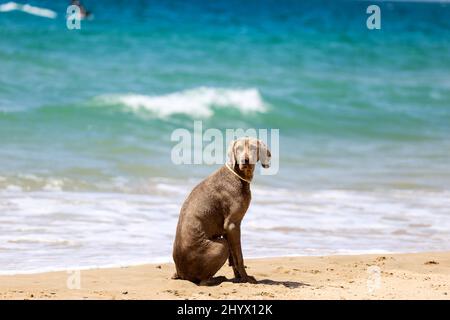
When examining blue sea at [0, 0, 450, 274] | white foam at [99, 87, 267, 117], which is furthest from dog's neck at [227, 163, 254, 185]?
white foam at [99, 87, 267, 117]

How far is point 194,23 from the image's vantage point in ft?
117

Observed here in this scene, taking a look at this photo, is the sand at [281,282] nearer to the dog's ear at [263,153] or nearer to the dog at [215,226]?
the dog at [215,226]

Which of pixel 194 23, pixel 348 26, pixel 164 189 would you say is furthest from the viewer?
pixel 348 26

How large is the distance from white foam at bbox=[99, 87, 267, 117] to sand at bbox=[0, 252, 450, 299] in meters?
11.4

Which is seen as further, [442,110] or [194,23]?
[194,23]

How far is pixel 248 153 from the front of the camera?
24.3 ft

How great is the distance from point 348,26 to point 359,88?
1627 centimetres

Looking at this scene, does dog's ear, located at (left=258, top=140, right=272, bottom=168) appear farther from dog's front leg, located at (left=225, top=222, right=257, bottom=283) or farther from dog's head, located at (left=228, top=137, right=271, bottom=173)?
dog's front leg, located at (left=225, top=222, right=257, bottom=283)

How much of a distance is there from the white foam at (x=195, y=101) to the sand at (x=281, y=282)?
449 inches

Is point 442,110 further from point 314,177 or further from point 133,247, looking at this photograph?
point 133,247

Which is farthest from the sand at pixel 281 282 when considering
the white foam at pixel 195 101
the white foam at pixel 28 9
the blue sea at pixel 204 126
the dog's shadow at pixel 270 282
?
the white foam at pixel 28 9

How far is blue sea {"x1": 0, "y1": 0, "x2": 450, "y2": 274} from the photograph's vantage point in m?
10.2

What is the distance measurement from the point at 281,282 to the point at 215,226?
75cm

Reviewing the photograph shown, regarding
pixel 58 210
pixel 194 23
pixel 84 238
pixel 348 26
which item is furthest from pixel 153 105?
pixel 348 26
